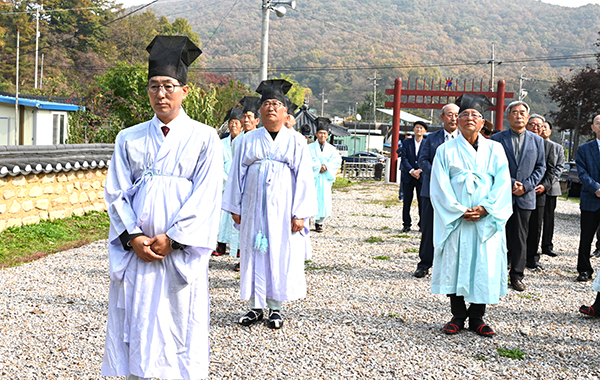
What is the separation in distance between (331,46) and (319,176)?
16206cm

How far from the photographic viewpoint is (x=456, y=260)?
499 centimetres

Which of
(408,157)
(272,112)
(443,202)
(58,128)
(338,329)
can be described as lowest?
(338,329)

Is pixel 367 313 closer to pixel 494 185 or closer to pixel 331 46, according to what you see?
pixel 494 185

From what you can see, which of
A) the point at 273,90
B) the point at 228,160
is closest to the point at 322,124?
the point at 228,160

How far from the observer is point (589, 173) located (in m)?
7.29

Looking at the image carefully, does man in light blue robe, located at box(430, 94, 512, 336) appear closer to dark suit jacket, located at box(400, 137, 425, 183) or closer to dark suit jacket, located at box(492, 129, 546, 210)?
dark suit jacket, located at box(492, 129, 546, 210)

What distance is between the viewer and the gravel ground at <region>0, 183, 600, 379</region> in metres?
4.26

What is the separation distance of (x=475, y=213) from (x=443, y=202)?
29cm

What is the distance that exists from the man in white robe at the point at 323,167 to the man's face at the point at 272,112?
584 centimetres

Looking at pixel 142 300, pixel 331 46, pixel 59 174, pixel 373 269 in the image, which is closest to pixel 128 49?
pixel 59 174

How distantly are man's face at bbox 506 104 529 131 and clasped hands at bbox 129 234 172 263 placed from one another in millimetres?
5146

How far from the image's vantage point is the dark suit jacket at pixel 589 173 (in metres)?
7.09

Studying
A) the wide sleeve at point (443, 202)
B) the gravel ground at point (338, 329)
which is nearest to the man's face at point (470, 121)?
the wide sleeve at point (443, 202)

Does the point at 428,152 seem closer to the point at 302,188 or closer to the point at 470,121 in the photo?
the point at 470,121
